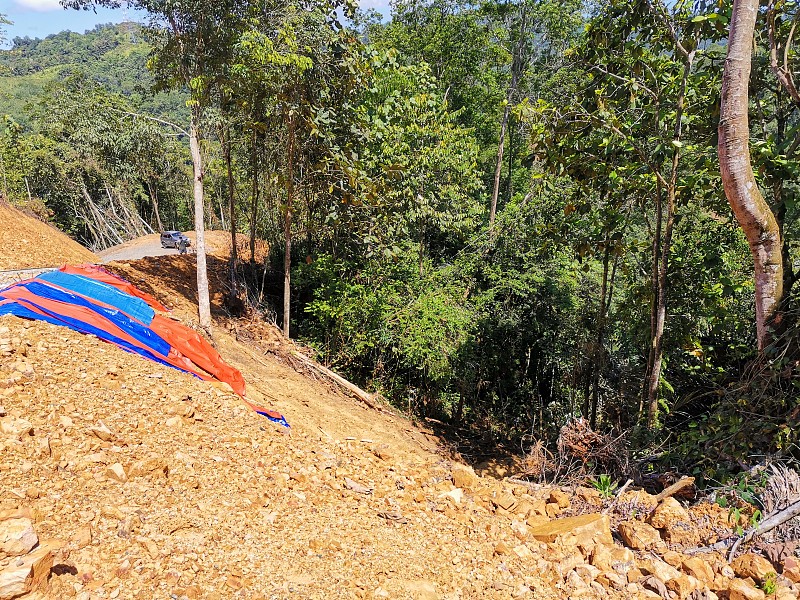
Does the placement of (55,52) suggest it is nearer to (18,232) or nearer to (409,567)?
(18,232)

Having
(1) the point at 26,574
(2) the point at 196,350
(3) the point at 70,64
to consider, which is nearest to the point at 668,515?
(1) the point at 26,574

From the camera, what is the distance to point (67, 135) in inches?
965

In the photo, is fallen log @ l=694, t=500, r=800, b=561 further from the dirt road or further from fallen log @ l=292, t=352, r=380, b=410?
the dirt road

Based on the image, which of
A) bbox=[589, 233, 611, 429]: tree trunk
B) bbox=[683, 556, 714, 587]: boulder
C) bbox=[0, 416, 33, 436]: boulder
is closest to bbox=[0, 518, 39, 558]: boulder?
bbox=[0, 416, 33, 436]: boulder

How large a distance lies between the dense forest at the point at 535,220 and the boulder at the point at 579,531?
1.26 m

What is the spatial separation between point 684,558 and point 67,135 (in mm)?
30017

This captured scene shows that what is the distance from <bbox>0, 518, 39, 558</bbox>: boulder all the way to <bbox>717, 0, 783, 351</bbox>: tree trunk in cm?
479

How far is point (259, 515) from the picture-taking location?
120 inches

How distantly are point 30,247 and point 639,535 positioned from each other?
12613mm

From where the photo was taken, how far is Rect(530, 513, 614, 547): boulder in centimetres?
305

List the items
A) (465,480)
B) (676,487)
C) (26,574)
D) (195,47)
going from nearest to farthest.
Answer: (26,574)
(676,487)
(465,480)
(195,47)

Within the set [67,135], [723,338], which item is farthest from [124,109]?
[67,135]

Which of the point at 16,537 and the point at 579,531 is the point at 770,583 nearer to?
the point at 579,531

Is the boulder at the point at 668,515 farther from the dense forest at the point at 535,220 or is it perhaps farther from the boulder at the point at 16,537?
the boulder at the point at 16,537
